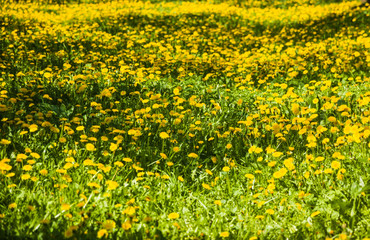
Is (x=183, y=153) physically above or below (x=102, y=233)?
below

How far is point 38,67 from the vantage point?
492 centimetres

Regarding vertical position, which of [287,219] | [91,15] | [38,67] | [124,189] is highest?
[91,15]

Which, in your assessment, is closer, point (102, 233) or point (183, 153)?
point (102, 233)

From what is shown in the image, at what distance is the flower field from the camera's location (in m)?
2.03

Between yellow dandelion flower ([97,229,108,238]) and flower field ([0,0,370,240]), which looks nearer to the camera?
yellow dandelion flower ([97,229,108,238])

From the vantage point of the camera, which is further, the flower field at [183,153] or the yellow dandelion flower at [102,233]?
the flower field at [183,153]

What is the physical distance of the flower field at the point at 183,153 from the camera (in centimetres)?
203

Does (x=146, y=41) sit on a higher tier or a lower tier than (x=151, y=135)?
higher

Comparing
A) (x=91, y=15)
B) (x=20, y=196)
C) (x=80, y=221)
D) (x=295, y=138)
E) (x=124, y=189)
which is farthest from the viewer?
(x=91, y=15)

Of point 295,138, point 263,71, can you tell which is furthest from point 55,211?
point 263,71

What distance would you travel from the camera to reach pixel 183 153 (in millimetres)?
→ 3004

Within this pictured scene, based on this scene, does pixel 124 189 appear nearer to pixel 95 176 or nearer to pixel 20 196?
pixel 95 176

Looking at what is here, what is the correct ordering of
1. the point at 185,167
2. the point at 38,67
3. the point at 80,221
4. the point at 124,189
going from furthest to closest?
1. the point at 38,67
2. the point at 185,167
3. the point at 124,189
4. the point at 80,221

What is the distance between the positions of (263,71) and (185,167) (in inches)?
119
